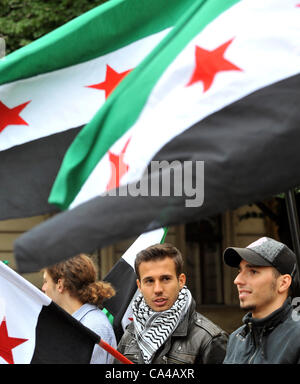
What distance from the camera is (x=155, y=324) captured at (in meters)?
4.33

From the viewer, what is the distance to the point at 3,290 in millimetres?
4148

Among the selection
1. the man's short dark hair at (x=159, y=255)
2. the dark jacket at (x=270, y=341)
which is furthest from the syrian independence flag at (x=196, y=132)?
the man's short dark hair at (x=159, y=255)

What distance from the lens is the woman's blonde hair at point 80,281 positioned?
4547 millimetres

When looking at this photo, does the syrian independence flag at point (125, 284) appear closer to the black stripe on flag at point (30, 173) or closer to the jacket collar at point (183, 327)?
the jacket collar at point (183, 327)

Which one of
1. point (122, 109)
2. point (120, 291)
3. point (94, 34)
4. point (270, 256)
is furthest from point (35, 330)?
point (122, 109)

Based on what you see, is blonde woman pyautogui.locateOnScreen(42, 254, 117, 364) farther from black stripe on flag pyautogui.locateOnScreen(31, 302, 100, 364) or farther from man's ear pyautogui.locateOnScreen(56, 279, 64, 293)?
black stripe on flag pyautogui.locateOnScreen(31, 302, 100, 364)

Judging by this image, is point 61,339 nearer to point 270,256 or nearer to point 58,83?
point 270,256

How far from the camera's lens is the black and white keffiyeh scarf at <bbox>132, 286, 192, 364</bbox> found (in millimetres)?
4273

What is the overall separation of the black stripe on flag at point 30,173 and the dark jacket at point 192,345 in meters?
1.03

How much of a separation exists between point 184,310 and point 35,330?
2.80 feet

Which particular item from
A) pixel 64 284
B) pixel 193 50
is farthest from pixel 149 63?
pixel 64 284

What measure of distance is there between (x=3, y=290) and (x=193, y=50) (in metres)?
1.93

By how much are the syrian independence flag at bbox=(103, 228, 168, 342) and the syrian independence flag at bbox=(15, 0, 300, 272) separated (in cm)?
231
